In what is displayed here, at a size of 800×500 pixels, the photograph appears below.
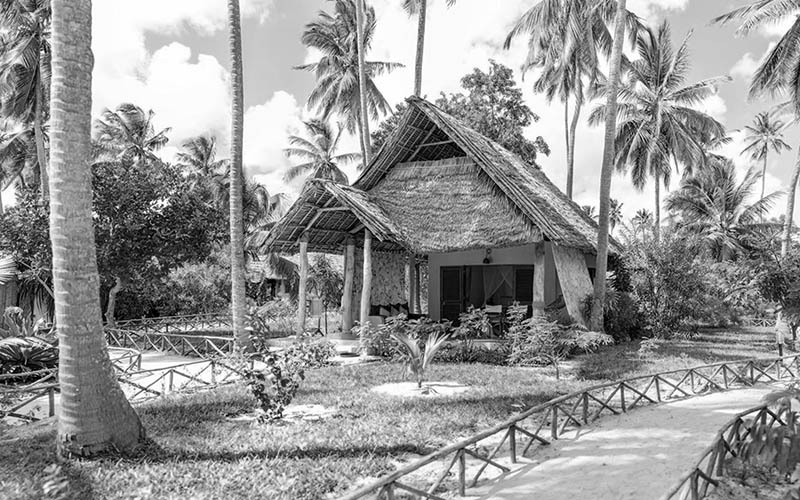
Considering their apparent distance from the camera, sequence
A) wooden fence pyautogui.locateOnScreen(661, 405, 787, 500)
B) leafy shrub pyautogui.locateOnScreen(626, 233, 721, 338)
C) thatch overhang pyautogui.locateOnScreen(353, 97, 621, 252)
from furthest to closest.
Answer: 1. leafy shrub pyautogui.locateOnScreen(626, 233, 721, 338)
2. thatch overhang pyautogui.locateOnScreen(353, 97, 621, 252)
3. wooden fence pyautogui.locateOnScreen(661, 405, 787, 500)

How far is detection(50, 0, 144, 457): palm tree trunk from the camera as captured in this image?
5.47 meters

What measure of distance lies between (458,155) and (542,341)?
618cm

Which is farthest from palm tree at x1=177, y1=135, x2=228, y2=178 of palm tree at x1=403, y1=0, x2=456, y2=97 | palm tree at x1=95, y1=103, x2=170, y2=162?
palm tree at x1=403, y1=0, x2=456, y2=97

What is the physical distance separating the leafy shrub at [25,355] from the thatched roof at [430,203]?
18.4ft

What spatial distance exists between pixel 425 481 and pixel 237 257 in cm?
805

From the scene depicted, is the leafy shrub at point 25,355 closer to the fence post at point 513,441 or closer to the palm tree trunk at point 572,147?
the fence post at point 513,441

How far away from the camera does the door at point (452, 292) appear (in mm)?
16891

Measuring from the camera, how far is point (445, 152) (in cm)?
1564

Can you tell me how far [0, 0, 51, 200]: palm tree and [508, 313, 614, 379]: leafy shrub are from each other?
1788 centimetres

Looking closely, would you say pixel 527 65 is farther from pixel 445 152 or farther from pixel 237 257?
pixel 237 257

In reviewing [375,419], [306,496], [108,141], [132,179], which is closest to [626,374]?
[375,419]

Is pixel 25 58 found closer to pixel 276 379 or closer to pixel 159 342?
pixel 159 342

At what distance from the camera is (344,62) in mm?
26328

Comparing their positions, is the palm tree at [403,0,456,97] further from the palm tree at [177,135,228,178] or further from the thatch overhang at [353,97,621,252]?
the palm tree at [177,135,228,178]
